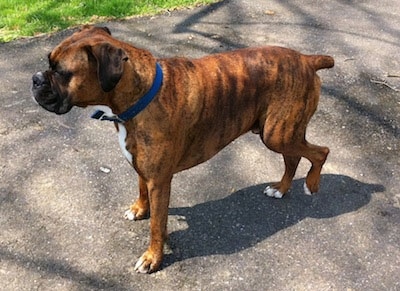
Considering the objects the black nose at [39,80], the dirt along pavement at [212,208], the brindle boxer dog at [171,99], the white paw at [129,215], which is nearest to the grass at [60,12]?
the dirt along pavement at [212,208]

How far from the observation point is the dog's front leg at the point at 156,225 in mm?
3381

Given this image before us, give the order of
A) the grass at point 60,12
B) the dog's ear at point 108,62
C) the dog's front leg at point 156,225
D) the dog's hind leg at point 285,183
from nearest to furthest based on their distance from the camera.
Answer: the dog's ear at point 108,62 < the dog's front leg at point 156,225 < the dog's hind leg at point 285,183 < the grass at point 60,12

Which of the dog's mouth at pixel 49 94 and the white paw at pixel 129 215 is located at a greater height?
the dog's mouth at pixel 49 94

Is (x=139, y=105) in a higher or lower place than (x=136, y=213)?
higher

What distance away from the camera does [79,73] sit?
113 inches

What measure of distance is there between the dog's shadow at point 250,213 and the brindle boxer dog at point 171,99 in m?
0.31

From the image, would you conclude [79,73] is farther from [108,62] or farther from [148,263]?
[148,263]

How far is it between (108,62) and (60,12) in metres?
4.31

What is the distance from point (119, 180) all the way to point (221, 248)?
3.38 feet

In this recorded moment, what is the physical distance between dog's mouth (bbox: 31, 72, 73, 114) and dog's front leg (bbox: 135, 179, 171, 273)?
0.74 metres

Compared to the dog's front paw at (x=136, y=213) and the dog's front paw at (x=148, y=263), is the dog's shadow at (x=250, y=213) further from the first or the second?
the dog's front paw at (x=136, y=213)

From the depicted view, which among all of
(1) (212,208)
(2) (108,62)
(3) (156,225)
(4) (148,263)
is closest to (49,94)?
(2) (108,62)

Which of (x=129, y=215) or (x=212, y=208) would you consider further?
(x=212, y=208)

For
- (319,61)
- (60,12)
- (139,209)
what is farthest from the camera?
(60,12)
